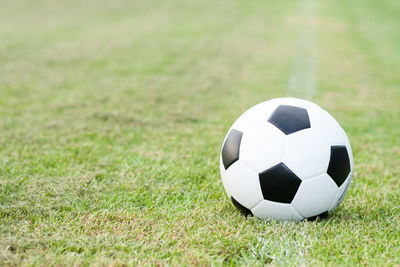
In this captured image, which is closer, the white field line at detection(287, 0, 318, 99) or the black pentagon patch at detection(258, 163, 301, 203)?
the black pentagon patch at detection(258, 163, 301, 203)

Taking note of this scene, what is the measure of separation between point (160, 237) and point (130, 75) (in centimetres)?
555

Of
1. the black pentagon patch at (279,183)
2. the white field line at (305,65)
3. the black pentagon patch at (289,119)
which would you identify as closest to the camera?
the black pentagon patch at (279,183)

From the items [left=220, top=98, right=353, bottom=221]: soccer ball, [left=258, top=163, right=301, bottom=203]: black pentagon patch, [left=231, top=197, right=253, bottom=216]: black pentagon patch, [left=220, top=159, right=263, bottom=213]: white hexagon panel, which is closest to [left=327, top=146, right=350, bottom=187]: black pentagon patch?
[left=220, top=98, right=353, bottom=221]: soccer ball

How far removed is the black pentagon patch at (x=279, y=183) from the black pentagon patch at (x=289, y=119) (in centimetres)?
27

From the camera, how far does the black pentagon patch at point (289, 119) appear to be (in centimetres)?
284

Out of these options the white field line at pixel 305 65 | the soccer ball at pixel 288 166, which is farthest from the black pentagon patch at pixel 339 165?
the white field line at pixel 305 65

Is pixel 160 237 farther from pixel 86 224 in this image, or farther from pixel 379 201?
pixel 379 201

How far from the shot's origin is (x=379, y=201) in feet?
10.7

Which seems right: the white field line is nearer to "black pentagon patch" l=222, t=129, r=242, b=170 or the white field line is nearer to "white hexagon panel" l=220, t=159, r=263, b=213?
"black pentagon patch" l=222, t=129, r=242, b=170

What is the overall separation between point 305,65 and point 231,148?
677 cm

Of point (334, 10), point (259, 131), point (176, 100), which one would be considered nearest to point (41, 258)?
point (259, 131)

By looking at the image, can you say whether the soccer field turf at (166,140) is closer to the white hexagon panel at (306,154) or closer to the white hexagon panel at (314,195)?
the white hexagon panel at (314,195)

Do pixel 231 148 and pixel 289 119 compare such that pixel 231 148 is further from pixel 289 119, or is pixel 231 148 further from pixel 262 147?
pixel 289 119

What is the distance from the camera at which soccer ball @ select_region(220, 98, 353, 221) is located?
274cm
